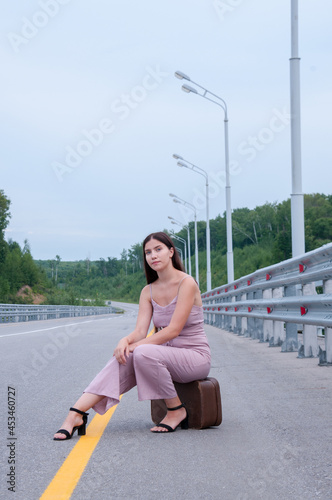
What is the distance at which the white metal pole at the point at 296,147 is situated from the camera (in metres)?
12.9

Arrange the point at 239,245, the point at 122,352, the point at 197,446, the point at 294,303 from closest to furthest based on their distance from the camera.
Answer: the point at 197,446 → the point at 122,352 → the point at 294,303 → the point at 239,245

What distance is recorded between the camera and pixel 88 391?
4895 mm

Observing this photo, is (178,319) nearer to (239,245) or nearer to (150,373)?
(150,373)

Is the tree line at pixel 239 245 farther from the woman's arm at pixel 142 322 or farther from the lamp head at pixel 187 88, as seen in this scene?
Answer: the woman's arm at pixel 142 322

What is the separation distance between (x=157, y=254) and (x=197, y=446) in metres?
1.53

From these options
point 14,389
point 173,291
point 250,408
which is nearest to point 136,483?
point 173,291

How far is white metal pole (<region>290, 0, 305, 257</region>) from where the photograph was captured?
509 inches

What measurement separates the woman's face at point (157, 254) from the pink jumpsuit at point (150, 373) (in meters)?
0.60

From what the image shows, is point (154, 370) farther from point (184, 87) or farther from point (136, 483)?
point (184, 87)

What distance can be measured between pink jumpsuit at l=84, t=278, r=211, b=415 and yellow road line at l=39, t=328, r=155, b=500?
0.83 ft

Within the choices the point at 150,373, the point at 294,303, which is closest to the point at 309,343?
the point at 294,303

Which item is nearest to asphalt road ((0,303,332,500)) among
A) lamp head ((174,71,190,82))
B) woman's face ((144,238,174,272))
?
woman's face ((144,238,174,272))

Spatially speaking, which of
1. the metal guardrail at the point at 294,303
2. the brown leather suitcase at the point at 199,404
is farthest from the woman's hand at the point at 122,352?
the metal guardrail at the point at 294,303

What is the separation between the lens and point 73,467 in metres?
3.90
